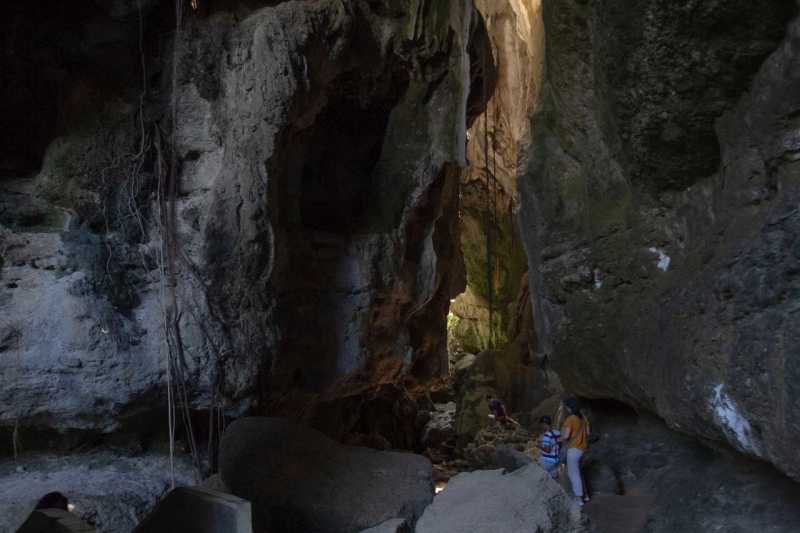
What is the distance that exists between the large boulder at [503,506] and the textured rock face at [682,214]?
103 centimetres

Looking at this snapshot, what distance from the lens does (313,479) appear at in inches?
206

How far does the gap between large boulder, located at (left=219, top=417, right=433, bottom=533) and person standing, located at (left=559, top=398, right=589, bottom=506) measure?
4.41 ft

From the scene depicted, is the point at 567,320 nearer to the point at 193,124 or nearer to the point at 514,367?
the point at 193,124

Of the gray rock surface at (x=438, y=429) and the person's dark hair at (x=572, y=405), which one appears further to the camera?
the gray rock surface at (x=438, y=429)

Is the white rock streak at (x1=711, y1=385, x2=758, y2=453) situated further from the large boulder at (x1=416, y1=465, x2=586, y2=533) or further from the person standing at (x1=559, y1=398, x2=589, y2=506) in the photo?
the person standing at (x1=559, y1=398, x2=589, y2=506)

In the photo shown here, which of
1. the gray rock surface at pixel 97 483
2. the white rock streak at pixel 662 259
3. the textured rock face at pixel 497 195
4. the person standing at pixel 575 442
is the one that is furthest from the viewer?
the textured rock face at pixel 497 195

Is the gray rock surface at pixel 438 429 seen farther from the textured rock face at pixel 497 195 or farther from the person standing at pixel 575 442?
the person standing at pixel 575 442

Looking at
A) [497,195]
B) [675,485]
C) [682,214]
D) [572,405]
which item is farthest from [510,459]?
[497,195]

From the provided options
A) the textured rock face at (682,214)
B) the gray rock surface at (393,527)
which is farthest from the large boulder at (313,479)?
the textured rock face at (682,214)

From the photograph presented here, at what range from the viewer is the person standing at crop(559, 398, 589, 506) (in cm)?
568

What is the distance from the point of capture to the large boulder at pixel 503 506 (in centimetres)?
389

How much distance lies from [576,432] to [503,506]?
6.57 ft

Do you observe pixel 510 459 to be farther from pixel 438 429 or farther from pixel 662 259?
pixel 438 429

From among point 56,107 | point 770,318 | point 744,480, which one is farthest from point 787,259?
point 56,107
